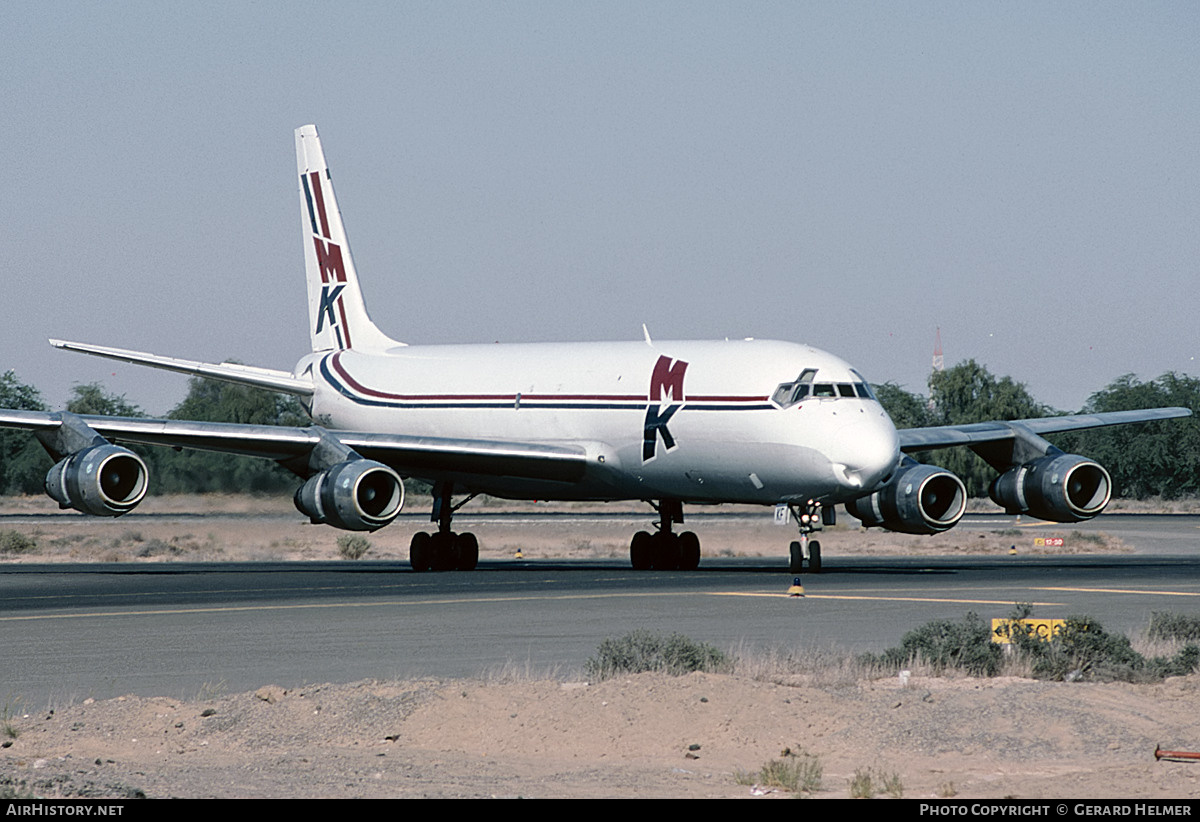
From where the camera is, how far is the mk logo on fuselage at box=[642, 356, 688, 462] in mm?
34812

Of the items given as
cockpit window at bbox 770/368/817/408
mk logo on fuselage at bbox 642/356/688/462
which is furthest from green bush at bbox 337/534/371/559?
cockpit window at bbox 770/368/817/408

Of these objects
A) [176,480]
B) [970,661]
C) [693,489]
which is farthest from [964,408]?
[970,661]

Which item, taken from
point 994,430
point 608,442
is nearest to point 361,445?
point 608,442

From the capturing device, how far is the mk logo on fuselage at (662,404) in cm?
3481

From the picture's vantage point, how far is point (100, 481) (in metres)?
32.5

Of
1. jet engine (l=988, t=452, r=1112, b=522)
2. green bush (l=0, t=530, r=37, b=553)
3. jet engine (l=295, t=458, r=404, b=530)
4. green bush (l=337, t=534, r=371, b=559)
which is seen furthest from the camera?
green bush (l=0, t=530, r=37, b=553)

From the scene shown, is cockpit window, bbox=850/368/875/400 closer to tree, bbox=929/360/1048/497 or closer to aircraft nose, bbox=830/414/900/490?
aircraft nose, bbox=830/414/900/490

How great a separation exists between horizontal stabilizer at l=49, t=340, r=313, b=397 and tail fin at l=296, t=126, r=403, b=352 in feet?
5.76

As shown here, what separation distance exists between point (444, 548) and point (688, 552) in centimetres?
537
